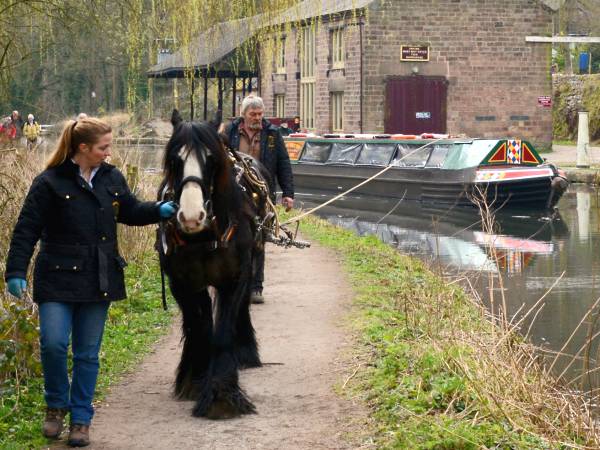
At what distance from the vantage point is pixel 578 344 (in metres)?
11.2

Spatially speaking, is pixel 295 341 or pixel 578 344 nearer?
pixel 295 341

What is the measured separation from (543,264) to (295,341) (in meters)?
8.36

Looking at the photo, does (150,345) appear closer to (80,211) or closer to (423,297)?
(423,297)

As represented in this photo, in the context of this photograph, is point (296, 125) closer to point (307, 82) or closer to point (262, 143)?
point (307, 82)

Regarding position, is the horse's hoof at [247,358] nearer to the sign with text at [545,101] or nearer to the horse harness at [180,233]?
the horse harness at [180,233]

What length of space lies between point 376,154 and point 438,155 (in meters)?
2.40

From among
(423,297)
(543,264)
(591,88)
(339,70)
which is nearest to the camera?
(423,297)

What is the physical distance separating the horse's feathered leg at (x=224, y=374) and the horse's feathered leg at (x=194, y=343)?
0.51ft

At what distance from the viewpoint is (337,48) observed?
4297 cm

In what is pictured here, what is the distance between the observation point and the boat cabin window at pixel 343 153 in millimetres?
33188

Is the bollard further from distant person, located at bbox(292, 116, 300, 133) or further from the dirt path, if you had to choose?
the dirt path

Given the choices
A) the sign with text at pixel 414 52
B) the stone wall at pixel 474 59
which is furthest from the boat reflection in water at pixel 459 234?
the sign with text at pixel 414 52

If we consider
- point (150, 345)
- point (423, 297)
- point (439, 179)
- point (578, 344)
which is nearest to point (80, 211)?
point (150, 345)

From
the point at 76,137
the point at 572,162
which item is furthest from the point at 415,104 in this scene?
the point at 76,137
